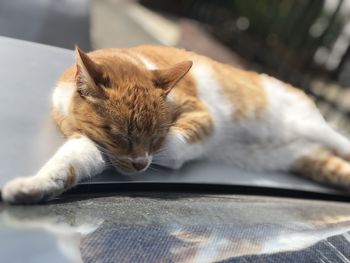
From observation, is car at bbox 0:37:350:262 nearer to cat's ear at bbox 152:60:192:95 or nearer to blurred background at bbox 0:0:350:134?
cat's ear at bbox 152:60:192:95

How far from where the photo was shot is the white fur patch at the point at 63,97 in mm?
1976

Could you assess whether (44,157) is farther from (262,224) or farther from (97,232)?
(262,224)

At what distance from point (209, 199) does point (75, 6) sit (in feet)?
6.00

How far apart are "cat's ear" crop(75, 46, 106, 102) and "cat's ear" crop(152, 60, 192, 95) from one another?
27 centimetres

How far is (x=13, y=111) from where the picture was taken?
1769 millimetres

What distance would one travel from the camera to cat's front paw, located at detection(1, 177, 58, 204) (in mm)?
1319

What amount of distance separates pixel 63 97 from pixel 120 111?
0.27m

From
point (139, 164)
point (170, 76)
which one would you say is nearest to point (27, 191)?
point (139, 164)

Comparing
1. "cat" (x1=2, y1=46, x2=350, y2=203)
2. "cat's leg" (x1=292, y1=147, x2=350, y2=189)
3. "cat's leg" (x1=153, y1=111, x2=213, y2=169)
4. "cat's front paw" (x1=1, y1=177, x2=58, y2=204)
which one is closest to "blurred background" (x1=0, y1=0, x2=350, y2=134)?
"cat" (x1=2, y1=46, x2=350, y2=203)

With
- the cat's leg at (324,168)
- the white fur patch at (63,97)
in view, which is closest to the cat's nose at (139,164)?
the white fur patch at (63,97)

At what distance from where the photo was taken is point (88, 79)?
1.84 metres

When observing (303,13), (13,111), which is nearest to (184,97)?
(13,111)

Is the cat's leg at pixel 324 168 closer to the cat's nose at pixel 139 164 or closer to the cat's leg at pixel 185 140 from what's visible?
the cat's leg at pixel 185 140

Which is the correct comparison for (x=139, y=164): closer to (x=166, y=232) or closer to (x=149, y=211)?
(x=149, y=211)
